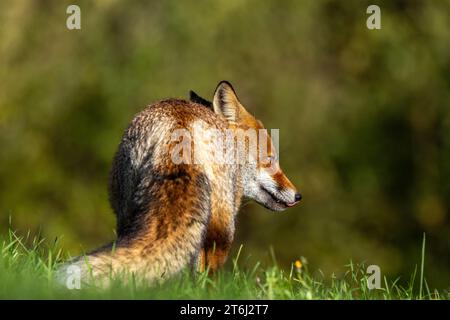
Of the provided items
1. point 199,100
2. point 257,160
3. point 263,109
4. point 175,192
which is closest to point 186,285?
point 175,192

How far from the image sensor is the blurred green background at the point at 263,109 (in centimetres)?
2369

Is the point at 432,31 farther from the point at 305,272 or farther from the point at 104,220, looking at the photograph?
the point at 305,272

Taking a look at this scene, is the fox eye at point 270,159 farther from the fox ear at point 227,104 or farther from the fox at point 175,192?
the fox ear at point 227,104

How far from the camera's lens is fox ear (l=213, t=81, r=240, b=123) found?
8.55 m

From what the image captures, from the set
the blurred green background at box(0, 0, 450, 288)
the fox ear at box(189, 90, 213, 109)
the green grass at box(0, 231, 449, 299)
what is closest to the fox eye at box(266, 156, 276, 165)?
the fox ear at box(189, 90, 213, 109)

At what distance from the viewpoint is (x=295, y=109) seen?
24250 millimetres

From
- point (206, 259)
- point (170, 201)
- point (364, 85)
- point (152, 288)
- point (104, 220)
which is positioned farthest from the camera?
point (364, 85)

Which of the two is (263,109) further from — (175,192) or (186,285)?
(186,285)

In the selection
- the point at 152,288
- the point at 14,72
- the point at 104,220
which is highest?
the point at 14,72

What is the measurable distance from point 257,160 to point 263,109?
16027mm

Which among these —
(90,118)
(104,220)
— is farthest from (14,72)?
(104,220)

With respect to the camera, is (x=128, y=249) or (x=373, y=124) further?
(x=373, y=124)

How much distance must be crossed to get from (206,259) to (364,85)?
19.3 metres

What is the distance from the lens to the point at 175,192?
6.93 meters
